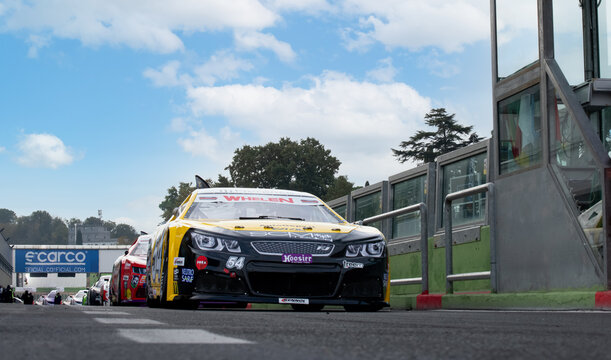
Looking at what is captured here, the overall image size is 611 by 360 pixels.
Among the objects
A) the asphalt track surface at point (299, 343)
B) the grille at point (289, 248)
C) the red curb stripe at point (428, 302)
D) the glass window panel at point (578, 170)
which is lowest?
the asphalt track surface at point (299, 343)

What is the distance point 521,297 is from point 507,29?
3.99 m

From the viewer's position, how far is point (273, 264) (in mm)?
9219

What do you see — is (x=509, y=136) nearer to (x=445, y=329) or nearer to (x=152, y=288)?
(x=152, y=288)

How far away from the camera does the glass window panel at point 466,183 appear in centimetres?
1308

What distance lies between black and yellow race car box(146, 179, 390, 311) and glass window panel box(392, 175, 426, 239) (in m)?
5.12

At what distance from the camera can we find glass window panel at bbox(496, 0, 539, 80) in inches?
488

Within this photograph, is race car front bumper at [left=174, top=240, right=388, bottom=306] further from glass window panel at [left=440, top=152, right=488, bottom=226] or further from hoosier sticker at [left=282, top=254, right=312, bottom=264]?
glass window panel at [left=440, top=152, right=488, bottom=226]

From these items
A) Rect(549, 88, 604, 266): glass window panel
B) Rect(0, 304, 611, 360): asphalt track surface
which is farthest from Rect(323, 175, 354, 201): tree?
Rect(0, 304, 611, 360): asphalt track surface

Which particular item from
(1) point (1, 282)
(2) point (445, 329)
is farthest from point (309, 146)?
(2) point (445, 329)

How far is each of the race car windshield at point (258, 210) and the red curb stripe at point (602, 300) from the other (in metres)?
2.79

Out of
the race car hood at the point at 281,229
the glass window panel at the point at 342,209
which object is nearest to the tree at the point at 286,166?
the glass window panel at the point at 342,209

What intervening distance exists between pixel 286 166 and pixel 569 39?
255ft

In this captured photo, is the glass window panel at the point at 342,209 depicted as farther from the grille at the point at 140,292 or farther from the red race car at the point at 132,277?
the grille at the point at 140,292

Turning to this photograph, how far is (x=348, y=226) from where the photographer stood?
398 inches
